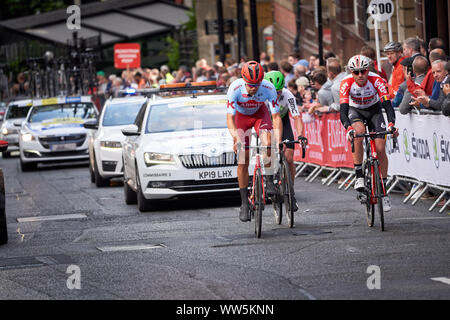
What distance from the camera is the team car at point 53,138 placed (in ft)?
90.4

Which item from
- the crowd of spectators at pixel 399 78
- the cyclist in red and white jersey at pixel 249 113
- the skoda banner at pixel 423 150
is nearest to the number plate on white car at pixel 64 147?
the crowd of spectators at pixel 399 78

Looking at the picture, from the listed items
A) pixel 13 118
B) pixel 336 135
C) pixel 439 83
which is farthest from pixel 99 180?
pixel 13 118

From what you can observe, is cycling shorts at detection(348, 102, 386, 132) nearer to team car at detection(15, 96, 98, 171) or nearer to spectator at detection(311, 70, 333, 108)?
spectator at detection(311, 70, 333, 108)

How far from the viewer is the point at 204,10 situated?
5494cm

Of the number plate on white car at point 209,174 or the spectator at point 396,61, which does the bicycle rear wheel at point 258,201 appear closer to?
the number plate on white car at point 209,174

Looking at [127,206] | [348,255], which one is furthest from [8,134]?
[348,255]

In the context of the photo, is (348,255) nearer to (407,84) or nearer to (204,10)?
(407,84)

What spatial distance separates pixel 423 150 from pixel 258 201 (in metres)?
3.68

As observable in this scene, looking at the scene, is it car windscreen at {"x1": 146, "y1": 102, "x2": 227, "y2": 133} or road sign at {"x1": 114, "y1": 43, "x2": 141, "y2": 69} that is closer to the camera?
car windscreen at {"x1": 146, "y1": 102, "x2": 227, "y2": 133}

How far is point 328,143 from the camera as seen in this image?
777 inches

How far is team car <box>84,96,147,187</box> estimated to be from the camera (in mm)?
21375

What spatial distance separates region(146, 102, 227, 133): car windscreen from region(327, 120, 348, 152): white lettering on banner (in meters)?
2.38

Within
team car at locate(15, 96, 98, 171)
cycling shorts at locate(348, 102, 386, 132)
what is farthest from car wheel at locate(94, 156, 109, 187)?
cycling shorts at locate(348, 102, 386, 132)

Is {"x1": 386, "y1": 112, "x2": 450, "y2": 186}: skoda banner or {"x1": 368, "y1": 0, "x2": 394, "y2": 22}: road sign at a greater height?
{"x1": 368, "y1": 0, "x2": 394, "y2": 22}: road sign
